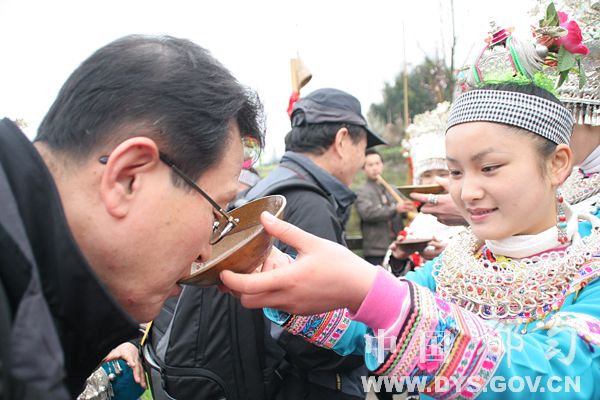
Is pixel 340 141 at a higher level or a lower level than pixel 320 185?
higher

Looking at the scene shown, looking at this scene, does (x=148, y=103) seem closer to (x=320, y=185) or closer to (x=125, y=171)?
(x=125, y=171)

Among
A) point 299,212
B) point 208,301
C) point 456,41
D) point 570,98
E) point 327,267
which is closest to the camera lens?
point 327,267

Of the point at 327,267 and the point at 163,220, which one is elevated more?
the point at 163,220

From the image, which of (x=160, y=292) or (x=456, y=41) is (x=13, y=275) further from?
(x=456, y=41)

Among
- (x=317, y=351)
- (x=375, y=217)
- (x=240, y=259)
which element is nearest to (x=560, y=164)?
(x=240, y=259)

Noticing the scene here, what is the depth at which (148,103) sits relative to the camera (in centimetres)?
113

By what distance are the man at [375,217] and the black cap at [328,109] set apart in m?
3.14

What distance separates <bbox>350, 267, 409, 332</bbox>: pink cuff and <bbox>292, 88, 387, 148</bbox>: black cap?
2.05 meters

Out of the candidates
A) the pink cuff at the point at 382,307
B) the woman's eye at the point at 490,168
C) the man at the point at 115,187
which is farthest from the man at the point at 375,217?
the man at the point at 115,187

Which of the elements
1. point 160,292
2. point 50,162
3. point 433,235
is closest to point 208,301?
point 160,292

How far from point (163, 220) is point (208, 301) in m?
1.05

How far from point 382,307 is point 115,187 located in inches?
30.5

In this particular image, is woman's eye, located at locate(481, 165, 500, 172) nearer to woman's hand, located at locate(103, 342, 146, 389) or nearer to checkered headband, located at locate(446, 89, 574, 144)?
checkered headband, located at locate(446, 89, 574, 144)

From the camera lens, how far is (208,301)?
2.13 m
